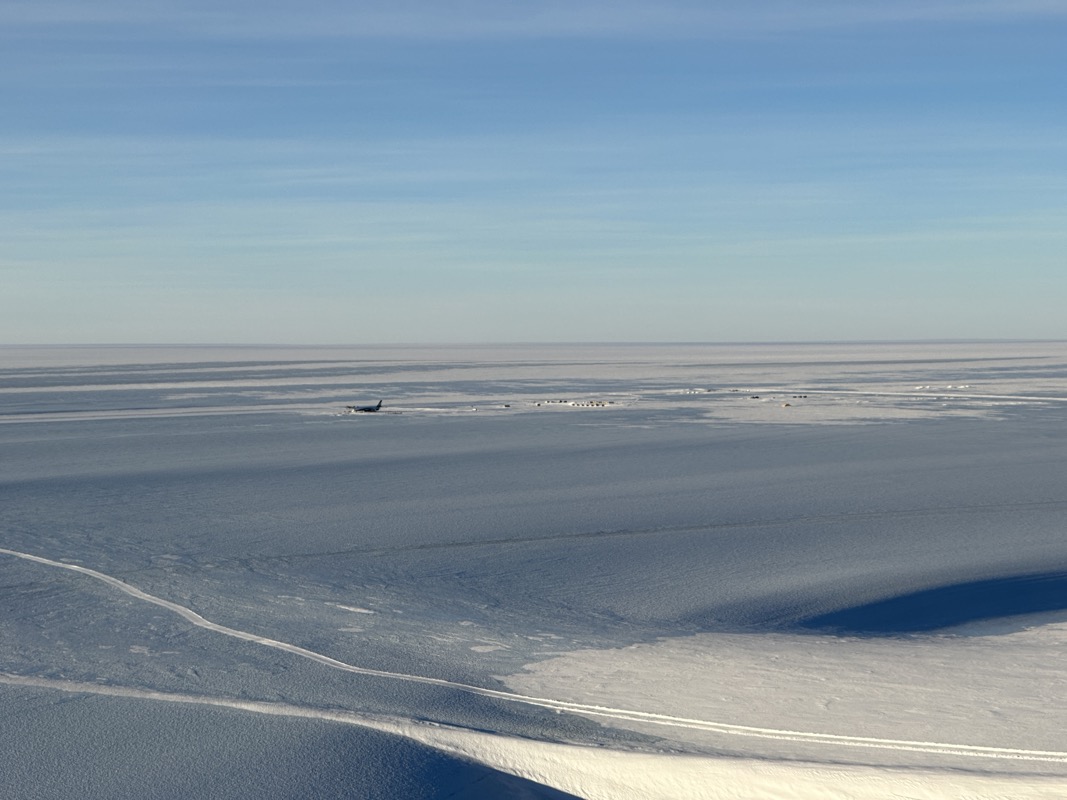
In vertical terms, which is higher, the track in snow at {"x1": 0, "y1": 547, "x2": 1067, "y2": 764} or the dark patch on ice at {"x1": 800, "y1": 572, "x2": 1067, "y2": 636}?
the dark patch on ice at {"x1": 800, "y1": 572, "x2": 1067, "y2": 636}

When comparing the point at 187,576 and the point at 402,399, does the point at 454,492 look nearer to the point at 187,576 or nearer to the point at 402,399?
the point at 187,576

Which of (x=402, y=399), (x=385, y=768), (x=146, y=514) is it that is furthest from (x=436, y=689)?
(x=402, y=399)

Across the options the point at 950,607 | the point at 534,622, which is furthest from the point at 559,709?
the point at 950,607

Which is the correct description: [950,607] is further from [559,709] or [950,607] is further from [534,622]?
[559,709]

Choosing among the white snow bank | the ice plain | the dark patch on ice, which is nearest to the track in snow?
the ice plain

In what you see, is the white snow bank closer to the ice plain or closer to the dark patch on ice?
the ice plain

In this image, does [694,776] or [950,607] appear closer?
[694,776]
